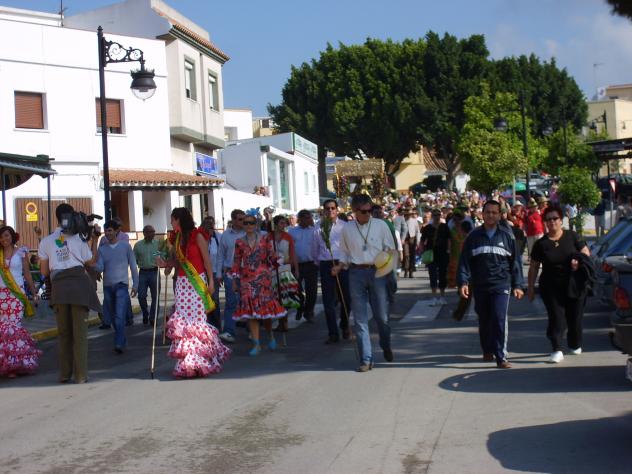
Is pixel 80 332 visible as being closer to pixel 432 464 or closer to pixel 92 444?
pixel 92 444

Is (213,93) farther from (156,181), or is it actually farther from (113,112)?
(156,181)

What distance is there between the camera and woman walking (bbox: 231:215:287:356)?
37.7 feet

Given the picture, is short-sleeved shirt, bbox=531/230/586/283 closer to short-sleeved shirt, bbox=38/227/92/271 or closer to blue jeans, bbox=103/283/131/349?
short-sleeved shirt, bbox=38/227/92/271

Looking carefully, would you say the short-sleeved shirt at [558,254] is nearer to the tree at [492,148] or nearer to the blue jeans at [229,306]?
the blue jeans at [229,306]

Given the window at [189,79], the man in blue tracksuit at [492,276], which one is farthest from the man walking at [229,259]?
the window at [189,79]

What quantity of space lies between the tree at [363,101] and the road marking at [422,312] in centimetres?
4762

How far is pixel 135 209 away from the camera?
3262cm

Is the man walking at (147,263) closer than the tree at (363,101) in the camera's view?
Yes

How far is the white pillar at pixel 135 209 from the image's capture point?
32594 millimetres

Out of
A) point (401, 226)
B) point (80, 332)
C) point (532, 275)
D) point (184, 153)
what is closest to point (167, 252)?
point (80, 332)

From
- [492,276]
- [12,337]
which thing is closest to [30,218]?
[12,337]

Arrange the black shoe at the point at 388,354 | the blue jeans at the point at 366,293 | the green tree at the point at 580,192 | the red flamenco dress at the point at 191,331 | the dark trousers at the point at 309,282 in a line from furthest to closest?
the green tree at the point at 580,192, the dark trousers at the point at 309,282, the black shoe at the point at 388,354, the blue jeans at the point at 366,293, the red flamenco dress at the point at 191,331

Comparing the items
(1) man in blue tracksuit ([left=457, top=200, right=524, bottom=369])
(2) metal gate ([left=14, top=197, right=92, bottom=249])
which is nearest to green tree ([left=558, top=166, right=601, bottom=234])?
(2) metal gate ([left=14, top=197, right=92, bottom=249])

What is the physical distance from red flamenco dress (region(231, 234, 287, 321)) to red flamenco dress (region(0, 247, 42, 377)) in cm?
251
